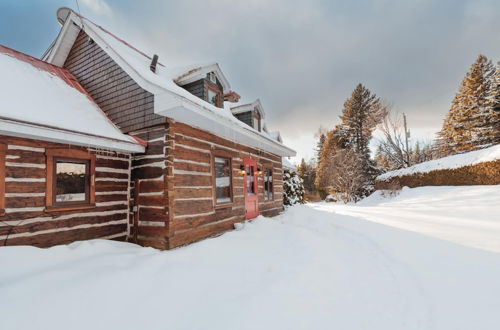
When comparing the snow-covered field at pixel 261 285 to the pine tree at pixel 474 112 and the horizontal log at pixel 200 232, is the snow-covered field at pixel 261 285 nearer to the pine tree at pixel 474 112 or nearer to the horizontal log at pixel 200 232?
the horizontal log at pixel 200 232

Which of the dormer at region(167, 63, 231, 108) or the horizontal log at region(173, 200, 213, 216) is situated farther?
the dormer at region(167, 63, 231, 108)

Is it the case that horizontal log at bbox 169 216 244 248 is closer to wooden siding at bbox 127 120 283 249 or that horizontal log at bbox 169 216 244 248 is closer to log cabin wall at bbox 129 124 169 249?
wooden siding at bbox 127 120 283 249

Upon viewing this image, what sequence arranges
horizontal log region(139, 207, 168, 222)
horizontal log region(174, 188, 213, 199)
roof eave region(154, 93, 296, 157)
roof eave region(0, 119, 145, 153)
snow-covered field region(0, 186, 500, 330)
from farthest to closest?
1. horizontal log region(174, 188, 213, 199)
2. horizontal log region(139, 207, 168, 222)
3. roof eave region(154, 93, 296, 157)
4. roof eave region(0, 119, 145, 153)
5. snow-covered field region(0, 186, 500, 330)

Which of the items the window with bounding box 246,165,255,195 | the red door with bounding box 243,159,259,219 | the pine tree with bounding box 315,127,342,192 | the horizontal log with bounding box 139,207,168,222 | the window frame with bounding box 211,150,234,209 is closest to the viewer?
the horizontal log with bounding box 139,207,168,222

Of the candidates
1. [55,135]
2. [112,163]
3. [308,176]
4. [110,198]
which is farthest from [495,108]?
[55,135]

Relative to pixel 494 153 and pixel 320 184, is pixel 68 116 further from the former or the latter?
pixel 320 184

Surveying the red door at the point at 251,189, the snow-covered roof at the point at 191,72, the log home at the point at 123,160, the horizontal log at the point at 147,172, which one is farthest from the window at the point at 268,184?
the horizontal log at the point at 147,172

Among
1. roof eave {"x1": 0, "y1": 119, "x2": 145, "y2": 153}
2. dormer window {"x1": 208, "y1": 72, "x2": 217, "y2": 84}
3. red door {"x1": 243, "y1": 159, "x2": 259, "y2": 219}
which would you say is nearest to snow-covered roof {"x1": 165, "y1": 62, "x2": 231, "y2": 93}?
dormer window {"x1": 208, "y1": 72, "x2": 217, "y2": 84}

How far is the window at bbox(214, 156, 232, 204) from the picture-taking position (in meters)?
7.74

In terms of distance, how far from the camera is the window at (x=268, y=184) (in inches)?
435

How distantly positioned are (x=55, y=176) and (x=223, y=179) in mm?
4574

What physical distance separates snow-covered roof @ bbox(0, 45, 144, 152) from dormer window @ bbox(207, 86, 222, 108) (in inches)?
141

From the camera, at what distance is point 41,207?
470 centimetres

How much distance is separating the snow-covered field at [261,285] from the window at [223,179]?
246 cm
